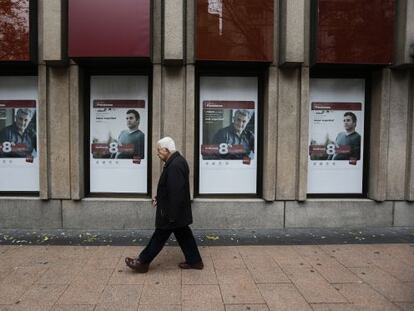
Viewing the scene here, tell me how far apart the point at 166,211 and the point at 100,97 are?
12.2 ft

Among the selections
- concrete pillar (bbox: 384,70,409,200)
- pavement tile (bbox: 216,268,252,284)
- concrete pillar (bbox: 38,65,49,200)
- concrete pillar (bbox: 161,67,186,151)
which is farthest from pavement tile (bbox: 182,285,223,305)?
concrete pillar (bbox: 384,70,409,200)

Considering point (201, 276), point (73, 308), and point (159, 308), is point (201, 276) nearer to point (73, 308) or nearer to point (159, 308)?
point (159, 308)

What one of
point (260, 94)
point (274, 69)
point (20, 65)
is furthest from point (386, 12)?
point (20, 65)

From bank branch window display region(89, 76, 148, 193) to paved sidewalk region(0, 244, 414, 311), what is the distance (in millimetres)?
1771

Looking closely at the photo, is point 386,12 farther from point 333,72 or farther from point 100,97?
point 100,97

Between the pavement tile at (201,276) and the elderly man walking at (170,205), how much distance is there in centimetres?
18

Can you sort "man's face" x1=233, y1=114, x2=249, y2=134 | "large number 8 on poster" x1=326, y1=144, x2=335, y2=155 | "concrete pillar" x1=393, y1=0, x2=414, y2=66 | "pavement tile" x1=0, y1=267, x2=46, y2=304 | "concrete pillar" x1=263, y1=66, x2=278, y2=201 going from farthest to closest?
"large number 8 on poster" x1=326, y1=144, x2=335, y2=155
"man's face" x1=233, y1=114, x2=249, y2=134
"concrete pillar" x1=263, y1=66, x2=278, y2=201
"concrete pillar" x1=393, y1=0, x2=414, y2=66
"pavement tile" x1=0, y1=267, x2=46, y2=304

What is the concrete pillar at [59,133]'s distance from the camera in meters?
7.31

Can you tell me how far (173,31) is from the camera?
279 inches

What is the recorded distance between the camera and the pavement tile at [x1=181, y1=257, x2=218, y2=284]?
4.93 metres

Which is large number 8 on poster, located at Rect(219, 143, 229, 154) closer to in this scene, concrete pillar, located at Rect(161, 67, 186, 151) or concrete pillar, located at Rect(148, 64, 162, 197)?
concrete pillar, located at Rect(161, 67, 186, 151)

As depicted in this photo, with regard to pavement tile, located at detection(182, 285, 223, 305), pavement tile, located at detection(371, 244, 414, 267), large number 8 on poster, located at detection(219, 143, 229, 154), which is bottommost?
pavement tile, located at detection(182, 285, 223, 305)

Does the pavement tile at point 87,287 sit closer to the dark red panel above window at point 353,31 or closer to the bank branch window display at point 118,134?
the bank branch window display at point 118,134

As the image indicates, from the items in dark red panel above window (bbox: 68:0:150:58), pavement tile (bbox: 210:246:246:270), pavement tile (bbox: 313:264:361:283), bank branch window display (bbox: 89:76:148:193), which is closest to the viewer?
pavement tile (bbox: 313:264:361:283)
